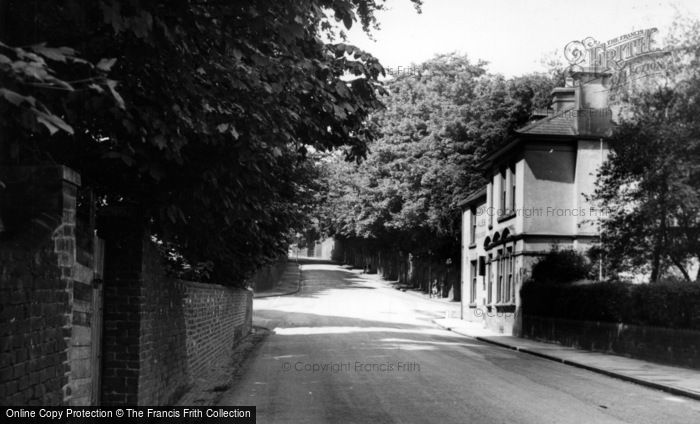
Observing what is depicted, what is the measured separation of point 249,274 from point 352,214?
4876cm

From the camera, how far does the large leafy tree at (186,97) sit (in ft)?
20.4

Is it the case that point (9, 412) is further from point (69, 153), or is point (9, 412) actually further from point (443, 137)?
point (443, 137)

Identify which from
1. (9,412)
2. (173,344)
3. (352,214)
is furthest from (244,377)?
(352,214)

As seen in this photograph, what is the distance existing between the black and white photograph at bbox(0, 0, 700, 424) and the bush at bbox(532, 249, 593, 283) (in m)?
0.08

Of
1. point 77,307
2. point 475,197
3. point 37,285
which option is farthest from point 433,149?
point 37,285

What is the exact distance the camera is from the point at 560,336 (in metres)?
26.7

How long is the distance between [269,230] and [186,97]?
→ 1185 centimetres

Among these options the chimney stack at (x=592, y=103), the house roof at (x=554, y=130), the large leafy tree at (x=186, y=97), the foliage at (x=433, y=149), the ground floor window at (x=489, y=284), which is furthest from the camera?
the foliage at (x=433, y=149)

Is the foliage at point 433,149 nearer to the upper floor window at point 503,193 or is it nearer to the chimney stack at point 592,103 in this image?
the upper floor window at point 503,193

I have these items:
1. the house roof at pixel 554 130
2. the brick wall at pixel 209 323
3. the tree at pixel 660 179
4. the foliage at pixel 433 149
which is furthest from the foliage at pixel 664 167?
the foliage at pixel 433 149

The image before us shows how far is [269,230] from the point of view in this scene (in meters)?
19.0

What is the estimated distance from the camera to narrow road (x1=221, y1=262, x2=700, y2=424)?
10.6 meters

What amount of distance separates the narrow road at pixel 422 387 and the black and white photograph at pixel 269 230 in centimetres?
9

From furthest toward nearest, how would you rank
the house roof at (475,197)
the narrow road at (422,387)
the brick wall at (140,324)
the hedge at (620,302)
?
the house roof at (475,197) < the hedge at (620,302) < the narrow road at (422,387) < the brick wall at (140,324)
